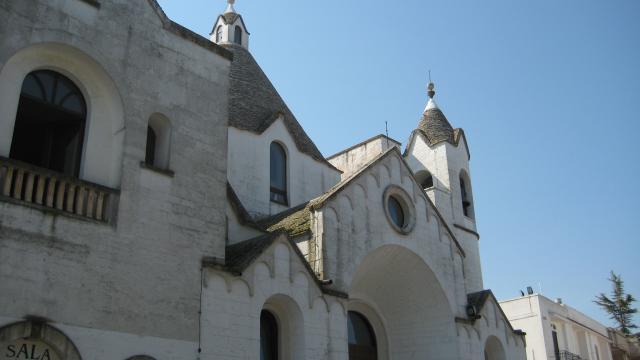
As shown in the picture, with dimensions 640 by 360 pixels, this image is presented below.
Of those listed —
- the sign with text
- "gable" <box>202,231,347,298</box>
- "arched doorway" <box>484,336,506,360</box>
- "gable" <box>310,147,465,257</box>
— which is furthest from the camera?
"arched doorway" <box>484,336,506,360</box>

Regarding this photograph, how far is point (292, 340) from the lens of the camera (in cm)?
1561

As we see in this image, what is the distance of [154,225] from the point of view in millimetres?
13625

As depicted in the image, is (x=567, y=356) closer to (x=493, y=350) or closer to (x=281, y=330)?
(x=493, y=350)

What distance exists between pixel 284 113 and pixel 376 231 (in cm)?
→ 728

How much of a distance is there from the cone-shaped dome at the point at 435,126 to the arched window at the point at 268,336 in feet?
51.5

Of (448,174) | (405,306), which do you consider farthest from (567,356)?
(405,306)

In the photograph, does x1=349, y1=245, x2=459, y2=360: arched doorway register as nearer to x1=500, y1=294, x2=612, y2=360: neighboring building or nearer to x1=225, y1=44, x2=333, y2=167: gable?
x1=225, y1=44, x2=333, y2=167: gable

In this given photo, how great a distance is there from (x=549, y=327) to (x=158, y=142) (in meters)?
28.1

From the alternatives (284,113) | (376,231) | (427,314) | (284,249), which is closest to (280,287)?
(284,249)

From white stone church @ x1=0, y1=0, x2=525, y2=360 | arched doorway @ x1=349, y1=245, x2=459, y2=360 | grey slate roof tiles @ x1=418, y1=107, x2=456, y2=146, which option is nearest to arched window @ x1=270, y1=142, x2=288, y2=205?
white stone church @ x1=0, y1=0, x2=525, y2=360

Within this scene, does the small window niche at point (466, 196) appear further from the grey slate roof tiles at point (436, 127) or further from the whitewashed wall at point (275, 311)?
the whitewashed wall at point (275, 311)

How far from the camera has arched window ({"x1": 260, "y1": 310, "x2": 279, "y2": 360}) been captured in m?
15.8

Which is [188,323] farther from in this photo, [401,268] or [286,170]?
[286,170]

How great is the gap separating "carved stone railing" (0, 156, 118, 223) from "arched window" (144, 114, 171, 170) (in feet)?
5.72
